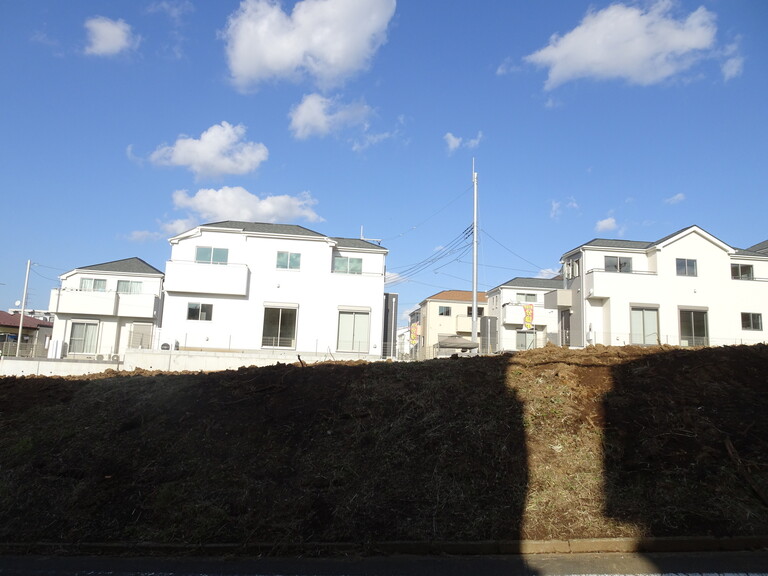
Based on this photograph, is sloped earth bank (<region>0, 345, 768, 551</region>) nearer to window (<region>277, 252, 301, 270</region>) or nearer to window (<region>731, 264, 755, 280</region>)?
window (<region>277, 252, 301, 270</region>)

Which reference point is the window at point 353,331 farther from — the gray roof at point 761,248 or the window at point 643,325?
the gray roof at point 761,248

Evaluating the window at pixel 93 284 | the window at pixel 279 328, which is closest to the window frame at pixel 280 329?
the window at pixel 279 328

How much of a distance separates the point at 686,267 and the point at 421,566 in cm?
2688

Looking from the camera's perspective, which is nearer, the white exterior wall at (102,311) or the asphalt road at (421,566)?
the asphalt road at (421,566)

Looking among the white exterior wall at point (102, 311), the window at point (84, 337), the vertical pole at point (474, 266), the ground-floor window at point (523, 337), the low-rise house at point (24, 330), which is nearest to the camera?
the vertical pole at point (474, 266)

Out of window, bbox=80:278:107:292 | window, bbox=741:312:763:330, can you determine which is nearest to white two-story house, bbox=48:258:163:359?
window, bbox=80:278:107:292

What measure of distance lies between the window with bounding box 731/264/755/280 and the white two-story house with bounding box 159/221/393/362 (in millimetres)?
19665

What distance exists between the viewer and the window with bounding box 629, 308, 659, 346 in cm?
2541

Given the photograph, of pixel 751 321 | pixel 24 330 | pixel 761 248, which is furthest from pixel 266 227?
pixel 24 330

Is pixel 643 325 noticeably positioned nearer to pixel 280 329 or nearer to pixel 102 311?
pixel 280 329

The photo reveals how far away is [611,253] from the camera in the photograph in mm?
27953

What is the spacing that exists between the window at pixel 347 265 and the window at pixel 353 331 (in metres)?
2.40

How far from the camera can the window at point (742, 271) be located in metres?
28.2

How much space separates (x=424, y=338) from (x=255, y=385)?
43876 mm
